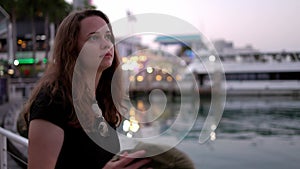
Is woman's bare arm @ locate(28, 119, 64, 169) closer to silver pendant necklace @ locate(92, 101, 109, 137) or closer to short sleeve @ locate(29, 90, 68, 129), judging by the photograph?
short sleeve @ locate(29, 90, 68, 129)

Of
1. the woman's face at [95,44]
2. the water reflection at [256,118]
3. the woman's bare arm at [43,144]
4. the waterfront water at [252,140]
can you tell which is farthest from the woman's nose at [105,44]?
the water reflection at [256,118]

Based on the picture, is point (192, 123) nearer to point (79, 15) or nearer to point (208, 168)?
point (79, 15)

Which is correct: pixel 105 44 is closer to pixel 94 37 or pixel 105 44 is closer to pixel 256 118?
pixel 94 37

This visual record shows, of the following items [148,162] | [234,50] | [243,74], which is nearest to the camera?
[148,162]

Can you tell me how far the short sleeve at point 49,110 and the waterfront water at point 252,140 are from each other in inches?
191

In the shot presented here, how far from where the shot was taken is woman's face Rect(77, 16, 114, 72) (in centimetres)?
124

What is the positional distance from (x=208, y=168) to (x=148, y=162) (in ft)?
43.4

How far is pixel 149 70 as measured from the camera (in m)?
1.29

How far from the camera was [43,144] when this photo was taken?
1091mm

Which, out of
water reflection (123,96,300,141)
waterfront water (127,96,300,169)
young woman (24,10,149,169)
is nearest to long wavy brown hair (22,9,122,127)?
young woman (24,10,149,169)

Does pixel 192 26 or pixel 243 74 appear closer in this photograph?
pixel 192 26

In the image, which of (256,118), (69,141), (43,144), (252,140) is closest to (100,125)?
(69,141)

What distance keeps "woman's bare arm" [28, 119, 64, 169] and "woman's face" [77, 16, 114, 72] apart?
0.79ft

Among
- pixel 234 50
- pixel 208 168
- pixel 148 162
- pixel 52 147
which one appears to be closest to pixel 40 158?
pixel 52 147
